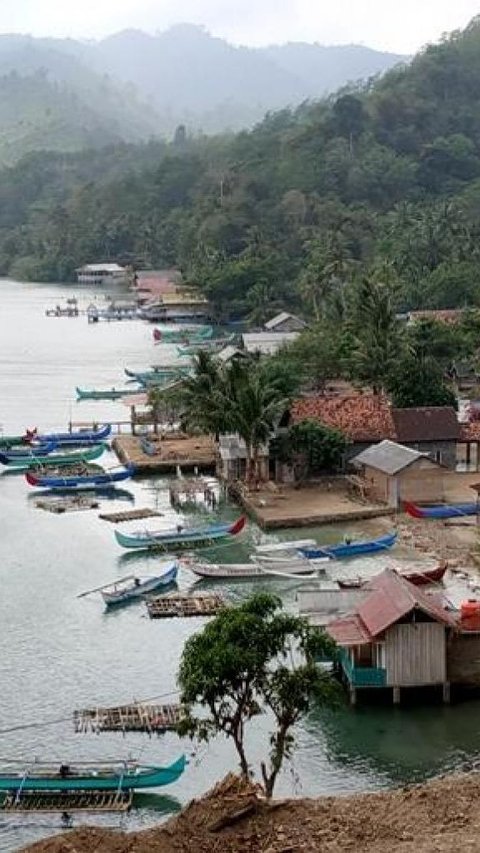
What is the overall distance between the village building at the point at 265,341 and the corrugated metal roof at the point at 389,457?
25.1 metres

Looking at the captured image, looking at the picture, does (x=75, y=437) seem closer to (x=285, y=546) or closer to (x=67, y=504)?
(x=67, y=504)

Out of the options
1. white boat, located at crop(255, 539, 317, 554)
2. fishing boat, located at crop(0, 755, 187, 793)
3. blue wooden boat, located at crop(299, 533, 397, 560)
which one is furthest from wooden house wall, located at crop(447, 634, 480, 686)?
white boat, located at crop(255, 539, 317, 554)

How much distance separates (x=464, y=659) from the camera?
2564cm

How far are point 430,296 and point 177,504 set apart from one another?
42179 mm

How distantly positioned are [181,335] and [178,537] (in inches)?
2119

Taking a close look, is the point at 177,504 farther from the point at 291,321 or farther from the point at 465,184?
the point at 465,184

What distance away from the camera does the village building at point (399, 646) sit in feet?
81.7

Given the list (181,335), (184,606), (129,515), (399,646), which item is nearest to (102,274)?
(181,335)

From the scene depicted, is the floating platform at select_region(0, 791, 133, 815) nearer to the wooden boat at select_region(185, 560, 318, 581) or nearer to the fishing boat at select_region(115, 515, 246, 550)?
the wooden boat at select_region(185, 560, 318, 581)

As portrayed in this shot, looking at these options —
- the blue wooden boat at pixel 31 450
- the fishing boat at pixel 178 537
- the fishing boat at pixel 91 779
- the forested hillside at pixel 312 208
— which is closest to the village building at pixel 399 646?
the fishing boat at pixel 91 779

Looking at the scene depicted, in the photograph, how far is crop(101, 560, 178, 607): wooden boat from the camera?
3189 centimetres

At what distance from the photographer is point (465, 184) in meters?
117

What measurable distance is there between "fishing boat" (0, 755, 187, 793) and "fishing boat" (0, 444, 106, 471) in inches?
1075

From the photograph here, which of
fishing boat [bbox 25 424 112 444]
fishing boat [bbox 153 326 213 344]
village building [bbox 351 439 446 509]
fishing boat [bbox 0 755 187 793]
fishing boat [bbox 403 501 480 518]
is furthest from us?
fishing boat [bbox 153 326 213 344]
